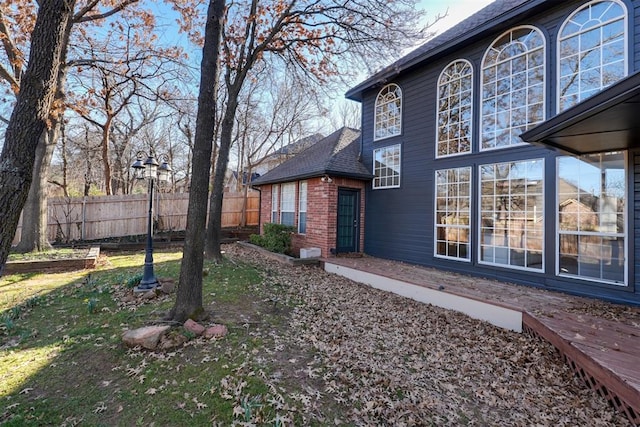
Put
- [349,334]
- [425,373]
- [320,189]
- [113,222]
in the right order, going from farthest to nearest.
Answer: [113,222] → [320,189] → [349,334] → [425,373]

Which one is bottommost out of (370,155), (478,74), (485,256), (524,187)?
(485,256)

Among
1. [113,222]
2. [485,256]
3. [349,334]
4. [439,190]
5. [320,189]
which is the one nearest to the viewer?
[349,334]

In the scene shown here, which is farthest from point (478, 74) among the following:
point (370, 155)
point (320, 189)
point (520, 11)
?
point (320, 189)

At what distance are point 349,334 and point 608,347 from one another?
2930 mm

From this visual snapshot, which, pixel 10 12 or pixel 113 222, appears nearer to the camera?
pixel 10 12

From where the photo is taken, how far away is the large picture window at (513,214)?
19.5 ft

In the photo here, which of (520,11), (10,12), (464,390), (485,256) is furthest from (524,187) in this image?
(10,12)

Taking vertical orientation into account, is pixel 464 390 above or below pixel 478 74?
below

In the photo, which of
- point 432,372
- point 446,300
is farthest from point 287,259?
point 432,372

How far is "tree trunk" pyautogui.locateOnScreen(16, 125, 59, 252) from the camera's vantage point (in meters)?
8.50

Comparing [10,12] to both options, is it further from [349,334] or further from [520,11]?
[520,11]

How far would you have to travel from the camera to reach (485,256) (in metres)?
6.77

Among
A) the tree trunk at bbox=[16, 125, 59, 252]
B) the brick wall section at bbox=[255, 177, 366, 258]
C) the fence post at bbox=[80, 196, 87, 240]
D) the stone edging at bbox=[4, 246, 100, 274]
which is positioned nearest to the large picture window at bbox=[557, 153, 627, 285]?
the brick wall section at bbox=[255, 177, 366, 258]

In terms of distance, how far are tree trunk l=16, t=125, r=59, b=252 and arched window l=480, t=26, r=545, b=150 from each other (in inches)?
479
